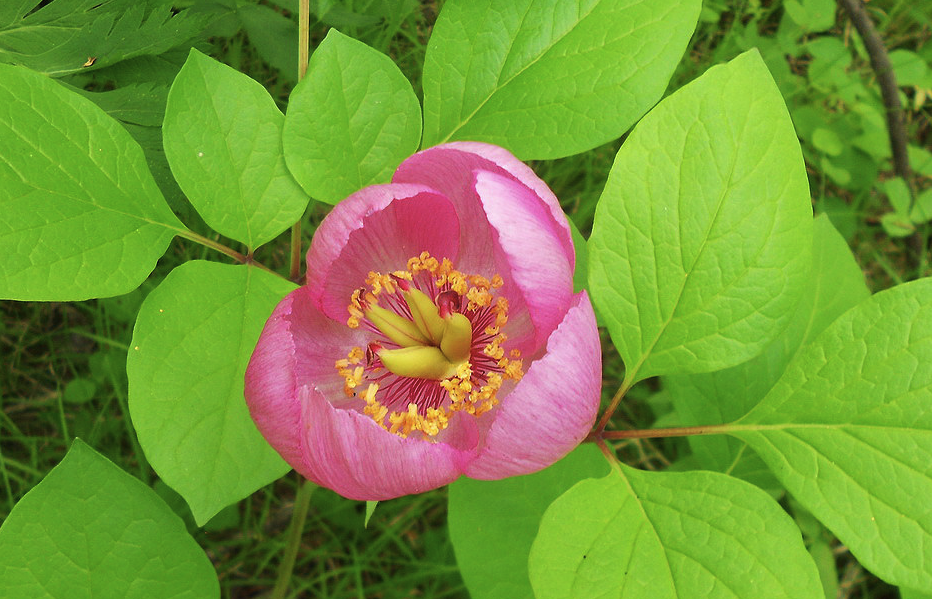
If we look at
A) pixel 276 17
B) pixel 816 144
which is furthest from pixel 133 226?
pixel 816 144

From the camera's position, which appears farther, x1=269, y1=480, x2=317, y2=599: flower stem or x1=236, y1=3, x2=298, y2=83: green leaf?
x1=236, y1=3, x2=298, y2=83: green leaf

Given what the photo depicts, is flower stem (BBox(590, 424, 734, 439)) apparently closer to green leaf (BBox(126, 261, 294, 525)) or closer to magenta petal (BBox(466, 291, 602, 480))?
magenta petal (BBox(466, 291, 602, 480))

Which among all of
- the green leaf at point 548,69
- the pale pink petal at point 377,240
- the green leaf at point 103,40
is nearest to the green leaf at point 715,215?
the green leaf at point 548,69

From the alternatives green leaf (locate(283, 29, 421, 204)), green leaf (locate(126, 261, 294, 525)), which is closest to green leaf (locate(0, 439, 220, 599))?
green leaf (locate(126, 261, 294, 525))

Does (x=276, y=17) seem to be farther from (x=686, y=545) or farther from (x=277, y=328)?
(x=686, y=545)

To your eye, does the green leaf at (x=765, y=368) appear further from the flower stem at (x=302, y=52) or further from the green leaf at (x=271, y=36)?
the green leaf at (x=271, y=36)

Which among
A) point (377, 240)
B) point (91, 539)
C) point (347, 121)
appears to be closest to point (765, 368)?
point (377, 240)

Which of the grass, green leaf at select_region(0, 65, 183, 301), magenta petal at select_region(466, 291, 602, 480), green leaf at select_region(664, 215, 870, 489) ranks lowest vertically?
the grass

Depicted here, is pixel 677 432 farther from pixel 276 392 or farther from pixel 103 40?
pixel 103 40
